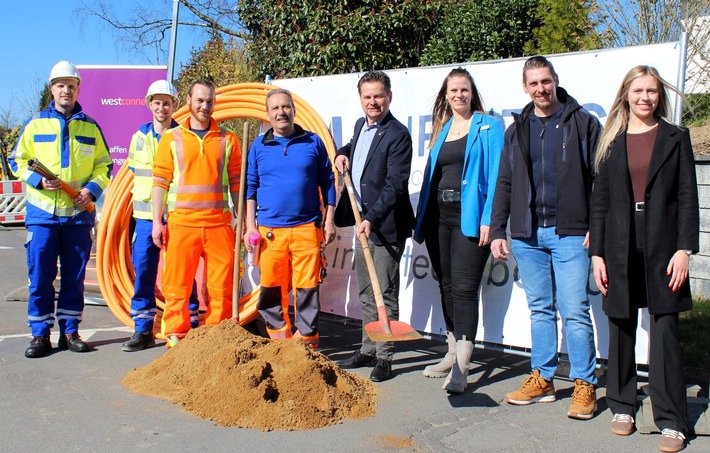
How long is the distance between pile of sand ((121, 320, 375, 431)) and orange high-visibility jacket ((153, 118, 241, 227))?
1.04m

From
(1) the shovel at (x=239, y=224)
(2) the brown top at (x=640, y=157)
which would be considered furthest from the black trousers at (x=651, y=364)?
(1) the shovel at (x=239, y=224)

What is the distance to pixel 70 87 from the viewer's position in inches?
236

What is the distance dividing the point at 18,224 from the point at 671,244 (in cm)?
1982

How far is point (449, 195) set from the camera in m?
5.04

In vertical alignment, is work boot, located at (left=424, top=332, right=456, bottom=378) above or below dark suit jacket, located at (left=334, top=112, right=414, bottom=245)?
below

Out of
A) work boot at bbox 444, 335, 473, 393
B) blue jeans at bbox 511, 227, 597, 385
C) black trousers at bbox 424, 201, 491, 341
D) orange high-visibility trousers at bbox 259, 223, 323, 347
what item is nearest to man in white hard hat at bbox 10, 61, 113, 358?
orange high-visibility trousers at bbox 259, 223, 323, 347

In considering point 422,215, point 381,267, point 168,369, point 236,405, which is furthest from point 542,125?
point 168,369

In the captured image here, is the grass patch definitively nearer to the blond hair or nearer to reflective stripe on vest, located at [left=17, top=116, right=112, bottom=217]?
the blond hair

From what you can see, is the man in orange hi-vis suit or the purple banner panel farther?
the purple banner panel

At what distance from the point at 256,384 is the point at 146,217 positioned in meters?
2.31

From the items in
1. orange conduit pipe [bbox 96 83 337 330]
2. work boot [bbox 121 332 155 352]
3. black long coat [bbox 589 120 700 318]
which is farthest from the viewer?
orange conduit pipe [bbox 96 83 337 330]

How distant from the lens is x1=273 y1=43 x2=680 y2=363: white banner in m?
5.00

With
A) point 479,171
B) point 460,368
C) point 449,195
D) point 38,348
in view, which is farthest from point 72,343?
point 479,171

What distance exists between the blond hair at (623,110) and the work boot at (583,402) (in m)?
1.30
